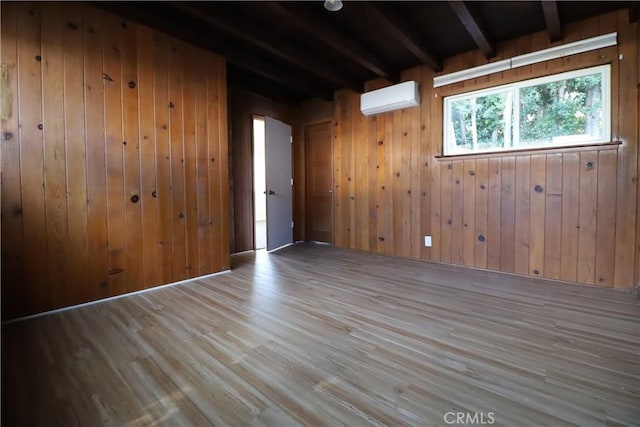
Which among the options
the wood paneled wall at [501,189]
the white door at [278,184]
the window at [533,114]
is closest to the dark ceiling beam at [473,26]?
the wood paneled wall at [501,189]

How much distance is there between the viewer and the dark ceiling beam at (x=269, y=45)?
2416mm

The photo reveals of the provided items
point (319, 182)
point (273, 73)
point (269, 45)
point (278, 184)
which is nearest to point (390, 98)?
point (273, 73)

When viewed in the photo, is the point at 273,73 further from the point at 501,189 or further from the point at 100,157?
the point at 501,189

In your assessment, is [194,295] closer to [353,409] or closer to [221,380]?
[221,380]

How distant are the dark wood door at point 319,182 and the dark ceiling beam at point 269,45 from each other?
1.12 metres

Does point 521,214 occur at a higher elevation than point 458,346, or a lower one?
higher

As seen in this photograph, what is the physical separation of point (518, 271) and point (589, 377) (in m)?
1.92

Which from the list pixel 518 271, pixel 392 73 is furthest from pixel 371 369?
pixel 392 73

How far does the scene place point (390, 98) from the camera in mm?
3828

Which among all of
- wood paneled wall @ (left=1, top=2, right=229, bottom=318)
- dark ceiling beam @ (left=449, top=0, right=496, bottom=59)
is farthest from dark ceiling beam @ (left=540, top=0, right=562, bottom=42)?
wood paneled wall @ (left=1, top=2, right=229, bottom=318)

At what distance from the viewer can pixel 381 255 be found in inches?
163

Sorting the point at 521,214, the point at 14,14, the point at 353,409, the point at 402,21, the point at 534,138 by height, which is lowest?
the point at 353,409

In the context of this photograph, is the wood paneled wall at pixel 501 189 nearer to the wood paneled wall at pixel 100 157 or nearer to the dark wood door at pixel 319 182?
the dark wood door at pixel 319 182

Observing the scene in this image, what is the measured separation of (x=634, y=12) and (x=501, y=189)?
1676 millimetres
